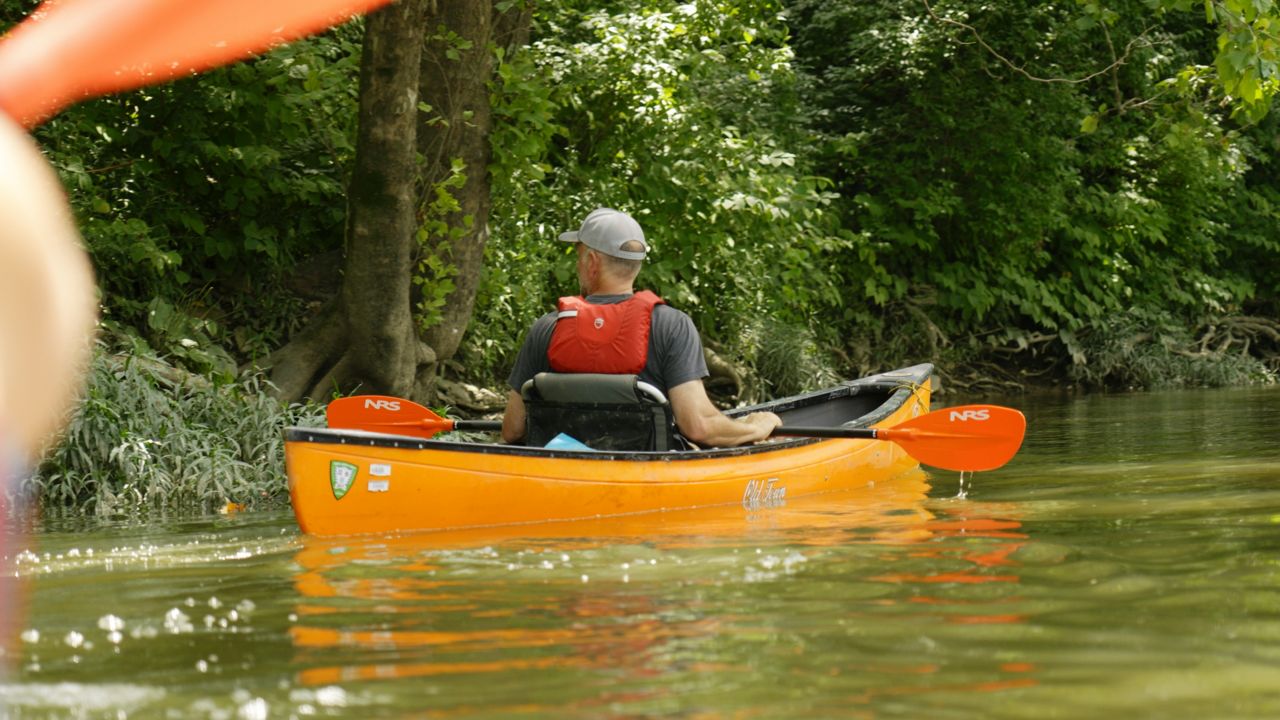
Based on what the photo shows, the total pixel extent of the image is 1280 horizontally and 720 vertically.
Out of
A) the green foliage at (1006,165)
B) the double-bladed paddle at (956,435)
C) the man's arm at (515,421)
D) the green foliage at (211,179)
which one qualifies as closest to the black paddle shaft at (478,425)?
the double-bladed paddle at (956,435)

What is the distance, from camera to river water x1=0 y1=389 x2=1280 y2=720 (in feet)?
8.36

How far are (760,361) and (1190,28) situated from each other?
874 cm

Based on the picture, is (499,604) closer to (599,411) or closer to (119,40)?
(599,411)

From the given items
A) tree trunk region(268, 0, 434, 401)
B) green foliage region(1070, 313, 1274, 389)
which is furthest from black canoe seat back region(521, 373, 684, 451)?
green foliage region(1070, 313, 1274, 389)

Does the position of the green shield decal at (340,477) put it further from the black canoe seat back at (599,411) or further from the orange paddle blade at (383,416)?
the orange paddle blade at (383,416)

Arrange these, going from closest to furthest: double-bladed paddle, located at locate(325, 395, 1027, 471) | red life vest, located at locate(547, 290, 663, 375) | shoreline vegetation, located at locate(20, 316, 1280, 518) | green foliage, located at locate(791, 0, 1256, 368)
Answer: red life vest, located at locate(547, 290, 663, 375), double-bladed paddle, located at locate(325, 395, 1027, 471), shoreline vegetation, located at locate(20, 316, 1280, 518), green foliage, located at locate(791, 0, 1256, 368)

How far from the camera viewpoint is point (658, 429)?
6129mm

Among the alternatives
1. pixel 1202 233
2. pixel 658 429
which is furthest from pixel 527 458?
pixel 1202 233

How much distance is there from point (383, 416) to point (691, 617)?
4.19m

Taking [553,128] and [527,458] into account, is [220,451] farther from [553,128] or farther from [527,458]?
[553,128]

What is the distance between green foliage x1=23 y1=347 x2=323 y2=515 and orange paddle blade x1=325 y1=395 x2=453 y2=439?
66cm

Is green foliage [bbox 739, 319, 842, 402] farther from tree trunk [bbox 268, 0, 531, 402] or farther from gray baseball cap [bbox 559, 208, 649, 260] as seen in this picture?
gray baseball cap [bbox 559, 208, 649, 260]

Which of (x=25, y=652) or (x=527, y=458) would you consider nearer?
(x=25, y=652)

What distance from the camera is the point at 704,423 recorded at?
616 cm
